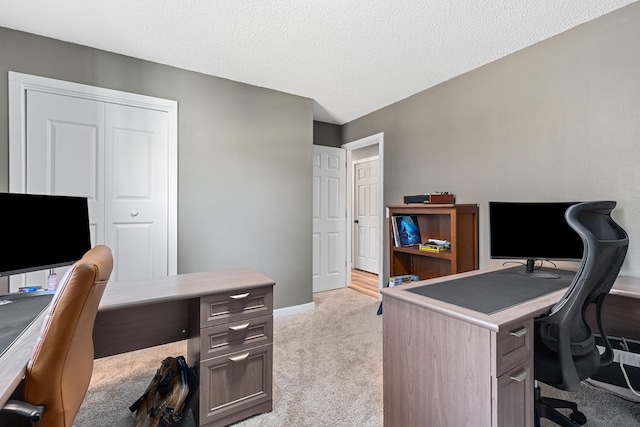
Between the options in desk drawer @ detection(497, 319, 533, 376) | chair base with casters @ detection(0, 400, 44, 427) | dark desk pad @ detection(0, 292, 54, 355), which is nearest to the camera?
chair base with casters @ detection(0, 400, 44, 427)

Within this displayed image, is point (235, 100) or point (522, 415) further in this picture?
point (235, 100)

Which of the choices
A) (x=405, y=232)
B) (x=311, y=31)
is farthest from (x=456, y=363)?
(x=311, y=31)

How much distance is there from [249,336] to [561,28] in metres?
2.97

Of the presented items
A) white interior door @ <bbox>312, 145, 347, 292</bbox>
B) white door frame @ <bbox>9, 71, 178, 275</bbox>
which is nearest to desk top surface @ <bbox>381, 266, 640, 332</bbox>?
white door frame @ <bbox>9, 71, 178, 275</bbox>

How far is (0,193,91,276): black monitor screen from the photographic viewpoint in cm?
138

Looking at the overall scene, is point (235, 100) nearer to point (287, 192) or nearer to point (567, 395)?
point (287, 192)

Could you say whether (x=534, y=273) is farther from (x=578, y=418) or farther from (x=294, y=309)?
(x=294, y=309)

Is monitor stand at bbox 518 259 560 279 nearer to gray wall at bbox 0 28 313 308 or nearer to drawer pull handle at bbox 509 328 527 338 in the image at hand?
drawer pull handle at bbox 509 328 527 338

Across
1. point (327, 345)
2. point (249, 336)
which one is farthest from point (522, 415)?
point (327, 345)

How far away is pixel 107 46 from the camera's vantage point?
93.9 inches

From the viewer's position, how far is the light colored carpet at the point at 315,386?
1.65m

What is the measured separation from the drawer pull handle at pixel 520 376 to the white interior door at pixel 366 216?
13.3 feet

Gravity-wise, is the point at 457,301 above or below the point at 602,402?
above

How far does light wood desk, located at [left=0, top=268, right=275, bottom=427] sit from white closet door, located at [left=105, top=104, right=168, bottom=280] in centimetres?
106
